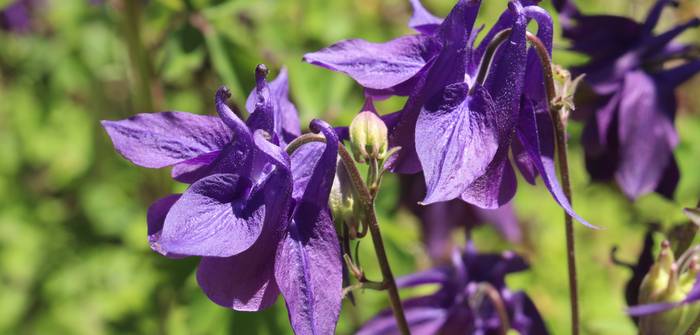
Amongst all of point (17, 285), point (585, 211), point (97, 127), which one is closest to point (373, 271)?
point (585, 211)

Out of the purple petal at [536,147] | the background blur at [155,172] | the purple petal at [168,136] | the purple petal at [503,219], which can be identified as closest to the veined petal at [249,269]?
the purple petal at [168,136]

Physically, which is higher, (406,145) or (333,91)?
(406,145)

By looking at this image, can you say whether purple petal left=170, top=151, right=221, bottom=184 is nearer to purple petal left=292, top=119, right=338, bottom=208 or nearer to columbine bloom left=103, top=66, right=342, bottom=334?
columbine bloom left=103, top=66, right=342, bottom=334

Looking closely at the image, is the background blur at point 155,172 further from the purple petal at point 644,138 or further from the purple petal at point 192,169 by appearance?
the purple petal at point 192,169

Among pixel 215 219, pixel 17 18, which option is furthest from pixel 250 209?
pixel 17 18

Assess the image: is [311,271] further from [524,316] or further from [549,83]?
[524,316]

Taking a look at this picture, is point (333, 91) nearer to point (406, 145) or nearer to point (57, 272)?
point (406, 145)
